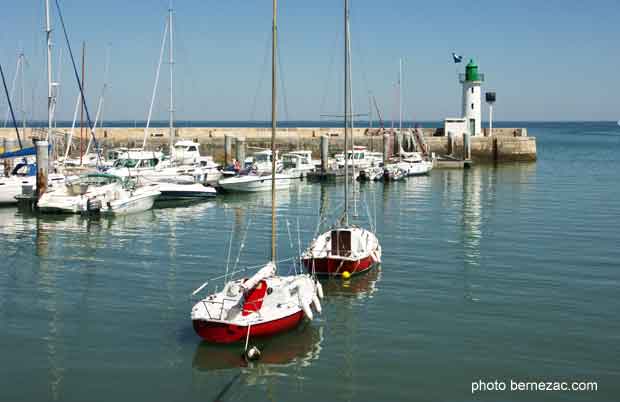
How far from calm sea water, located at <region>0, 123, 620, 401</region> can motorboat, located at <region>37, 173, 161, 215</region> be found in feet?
2.72

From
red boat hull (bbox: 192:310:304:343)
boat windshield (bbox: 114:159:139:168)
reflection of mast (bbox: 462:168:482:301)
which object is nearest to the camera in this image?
red boat hull (bbox: 192:310:304:343)

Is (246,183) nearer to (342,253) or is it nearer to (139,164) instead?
(139,164)

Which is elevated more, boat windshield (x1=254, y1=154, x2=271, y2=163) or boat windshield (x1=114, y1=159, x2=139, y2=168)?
boat windshield (x1=254, y1=154, x2=271, y2=163)

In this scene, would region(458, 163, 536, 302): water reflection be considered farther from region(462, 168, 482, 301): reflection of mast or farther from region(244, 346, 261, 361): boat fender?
region(244, 346, 261, 361): boat fender

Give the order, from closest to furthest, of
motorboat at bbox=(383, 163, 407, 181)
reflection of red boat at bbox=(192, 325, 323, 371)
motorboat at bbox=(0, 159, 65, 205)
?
1. reflection of red boat at bbox=(192, 325, 323, 371)
2. motorboat at bbox=(0, 159, 65, 205)
3. motorboat at bbox=(383, 163, 407, 181)

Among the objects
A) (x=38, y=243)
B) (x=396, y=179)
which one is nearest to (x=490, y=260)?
(x=38, y=243)

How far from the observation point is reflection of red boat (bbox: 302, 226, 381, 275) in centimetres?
1820

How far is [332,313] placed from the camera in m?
15.6

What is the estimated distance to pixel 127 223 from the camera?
28.3 meters

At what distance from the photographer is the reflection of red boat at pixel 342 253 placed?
18.2 meters

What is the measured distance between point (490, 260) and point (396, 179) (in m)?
25.1

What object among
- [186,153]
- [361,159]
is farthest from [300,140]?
[186,153]

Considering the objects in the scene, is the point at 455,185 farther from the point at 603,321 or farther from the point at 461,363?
the point at 461,363

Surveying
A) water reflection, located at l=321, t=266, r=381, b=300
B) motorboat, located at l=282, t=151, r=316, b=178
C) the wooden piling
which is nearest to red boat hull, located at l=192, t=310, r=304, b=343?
water reflection, located at l=321, t=266, r=381, b=300
